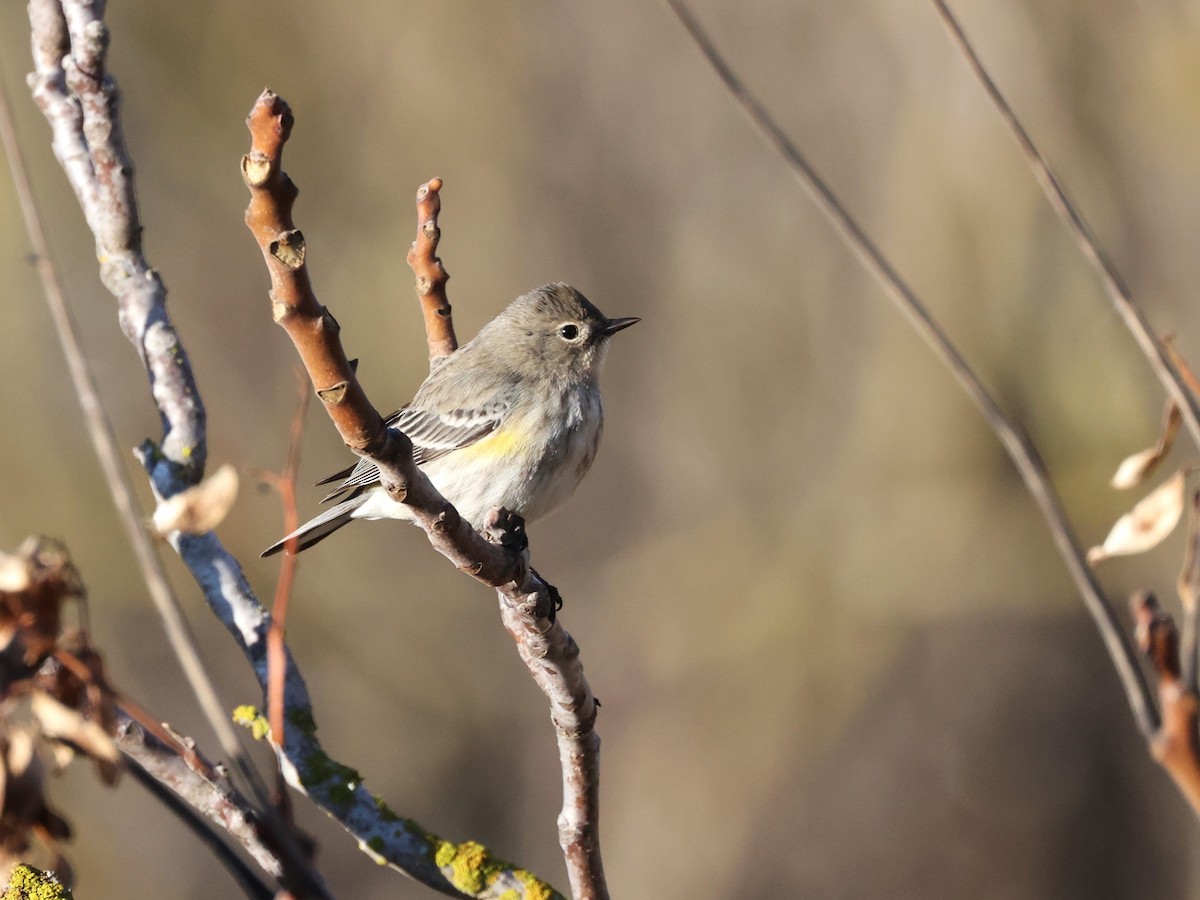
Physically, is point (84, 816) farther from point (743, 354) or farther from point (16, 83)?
point (743, 354)

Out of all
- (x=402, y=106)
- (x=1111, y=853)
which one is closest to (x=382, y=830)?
(x=402, y=106)

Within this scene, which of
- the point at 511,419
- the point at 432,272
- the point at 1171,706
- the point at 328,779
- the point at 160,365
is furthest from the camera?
the point at 511,419

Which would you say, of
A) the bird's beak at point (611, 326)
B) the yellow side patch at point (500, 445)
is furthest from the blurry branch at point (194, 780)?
the bird's beak at point (611, 326)

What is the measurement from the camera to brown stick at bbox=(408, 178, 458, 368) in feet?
11.2

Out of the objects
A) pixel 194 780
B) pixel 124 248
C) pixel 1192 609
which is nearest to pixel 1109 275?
pixel 1192 609

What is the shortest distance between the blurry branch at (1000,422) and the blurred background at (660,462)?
660cm

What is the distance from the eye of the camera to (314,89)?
8.63m

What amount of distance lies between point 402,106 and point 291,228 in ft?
24.1

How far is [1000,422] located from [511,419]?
10.8 feet

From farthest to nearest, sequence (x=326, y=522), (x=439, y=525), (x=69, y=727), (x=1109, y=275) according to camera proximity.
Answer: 1. (x=326, y=522)
2. (x=439, y=525)
3. (x=1109, y=275)
4. (x=69, y=727)

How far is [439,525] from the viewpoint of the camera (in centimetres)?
250

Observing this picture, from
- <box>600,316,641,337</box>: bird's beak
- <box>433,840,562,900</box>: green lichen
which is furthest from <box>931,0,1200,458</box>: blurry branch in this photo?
<box>600,316,641,337</box>: bird's beak

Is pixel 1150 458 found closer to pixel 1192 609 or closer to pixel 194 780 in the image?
pixel 1192 609

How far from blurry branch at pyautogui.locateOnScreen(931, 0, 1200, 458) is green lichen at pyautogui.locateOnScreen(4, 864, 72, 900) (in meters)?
2.25
